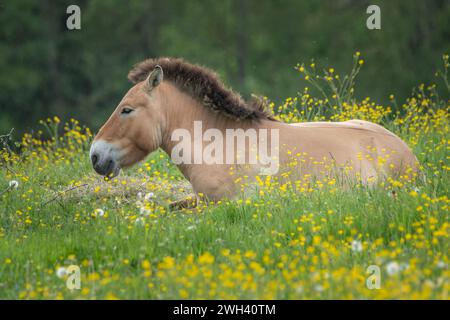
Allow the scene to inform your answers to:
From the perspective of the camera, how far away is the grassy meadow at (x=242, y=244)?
4891 millimetres

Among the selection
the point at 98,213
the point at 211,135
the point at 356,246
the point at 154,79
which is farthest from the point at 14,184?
the point at 356,246

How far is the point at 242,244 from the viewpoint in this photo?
588 centimetres

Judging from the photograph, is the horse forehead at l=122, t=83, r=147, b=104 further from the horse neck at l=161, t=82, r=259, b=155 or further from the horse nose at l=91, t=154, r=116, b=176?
the horse nose at l=91, t=154, r=116, b=176

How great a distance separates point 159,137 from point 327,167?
73.4 inches

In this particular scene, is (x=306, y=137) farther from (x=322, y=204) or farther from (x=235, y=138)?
(x=322, y=204)

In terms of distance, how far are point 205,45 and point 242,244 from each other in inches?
989

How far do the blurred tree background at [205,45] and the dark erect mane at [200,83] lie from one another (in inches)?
698

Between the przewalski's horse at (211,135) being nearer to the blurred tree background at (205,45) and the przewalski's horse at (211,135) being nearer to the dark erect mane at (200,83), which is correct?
the dark erect mane at (200,83)

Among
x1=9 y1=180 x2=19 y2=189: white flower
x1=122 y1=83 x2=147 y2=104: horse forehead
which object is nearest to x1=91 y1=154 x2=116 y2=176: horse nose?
x1=122 y1=83 x2=147 y2=104: horse forehead

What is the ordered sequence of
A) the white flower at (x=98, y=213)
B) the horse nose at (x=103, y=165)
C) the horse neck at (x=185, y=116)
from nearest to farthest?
the white flower at (x=98, y=213) < the horse nose at (x=103, y=165) < the horse neck at (x=185, y=116)

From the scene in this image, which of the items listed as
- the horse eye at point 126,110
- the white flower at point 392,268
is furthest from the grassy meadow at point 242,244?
the horse eye at point 126,110

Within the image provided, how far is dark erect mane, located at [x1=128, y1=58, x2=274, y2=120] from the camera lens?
25.4 feet

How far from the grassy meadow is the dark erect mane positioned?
38.1 inches

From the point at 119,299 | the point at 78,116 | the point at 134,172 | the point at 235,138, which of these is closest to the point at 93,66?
the point at 78,116
